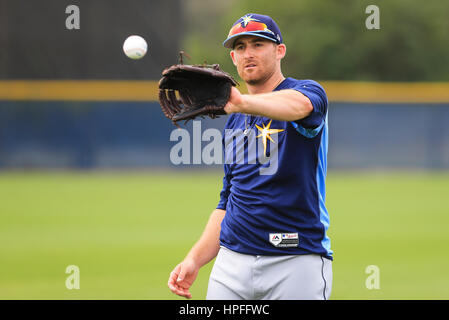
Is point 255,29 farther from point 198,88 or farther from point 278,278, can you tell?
point 278,278

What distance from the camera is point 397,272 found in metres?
7.23

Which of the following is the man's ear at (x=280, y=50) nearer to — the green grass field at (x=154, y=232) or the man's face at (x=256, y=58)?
the man's face at (x=256, y=58)

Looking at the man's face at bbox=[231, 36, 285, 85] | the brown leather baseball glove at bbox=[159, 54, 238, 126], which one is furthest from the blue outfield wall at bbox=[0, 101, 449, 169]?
the brown leather baseball glove at bbox=[159, 54, 238, 126]

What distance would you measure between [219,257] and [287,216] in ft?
1.55

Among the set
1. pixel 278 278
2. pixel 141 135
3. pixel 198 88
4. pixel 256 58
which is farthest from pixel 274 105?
pixel 141 135

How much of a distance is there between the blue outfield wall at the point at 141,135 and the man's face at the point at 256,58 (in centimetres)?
1295

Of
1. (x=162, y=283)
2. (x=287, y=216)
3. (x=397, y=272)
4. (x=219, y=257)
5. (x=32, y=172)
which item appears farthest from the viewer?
(x=32, y=172)

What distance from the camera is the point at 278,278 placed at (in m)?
3.02

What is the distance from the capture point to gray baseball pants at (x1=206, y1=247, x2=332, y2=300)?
3.00 m

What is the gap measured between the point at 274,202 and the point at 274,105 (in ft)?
1.77

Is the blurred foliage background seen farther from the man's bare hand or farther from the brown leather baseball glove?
the brown leather baseball glove
